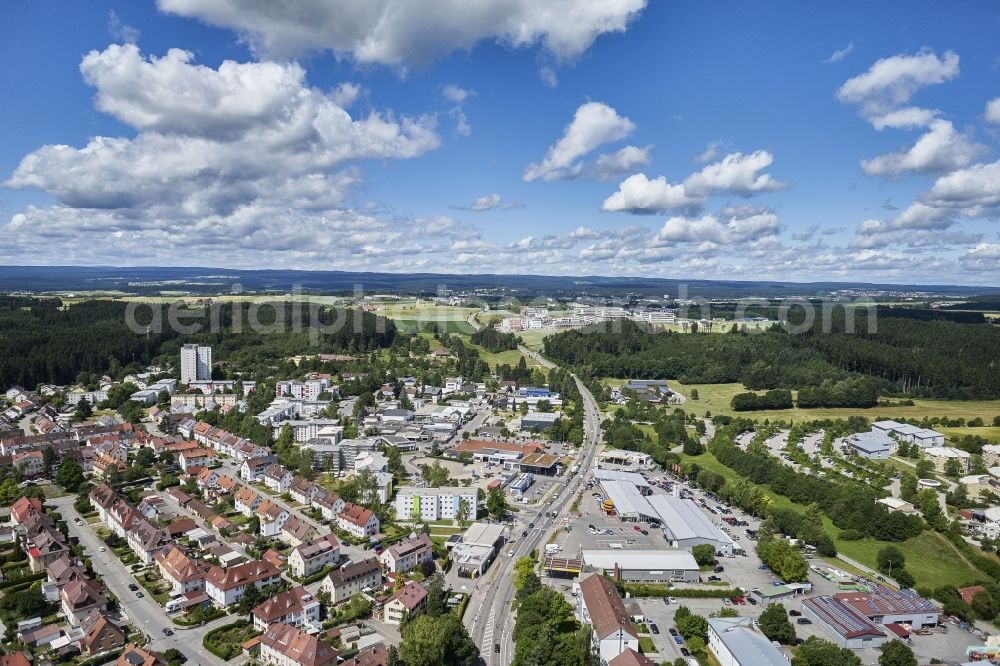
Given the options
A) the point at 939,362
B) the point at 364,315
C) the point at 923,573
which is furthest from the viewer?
the point at 364,315

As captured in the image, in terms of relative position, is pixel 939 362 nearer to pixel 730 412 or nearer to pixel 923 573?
pixel 730 412

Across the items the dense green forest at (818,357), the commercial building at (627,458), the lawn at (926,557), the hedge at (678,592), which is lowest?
the lawn at (926,557)

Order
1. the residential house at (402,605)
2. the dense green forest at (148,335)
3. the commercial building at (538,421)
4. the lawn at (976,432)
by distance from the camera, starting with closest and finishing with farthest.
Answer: the residential house at (402,605)
the lawn at (976,432)
the commercial building at (538,421)
the dense green forest at (148,335)

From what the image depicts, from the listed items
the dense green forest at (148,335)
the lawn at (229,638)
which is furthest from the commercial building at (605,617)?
the dense green forest at (148,335)

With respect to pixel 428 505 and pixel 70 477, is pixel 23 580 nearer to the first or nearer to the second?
pixel 70 477

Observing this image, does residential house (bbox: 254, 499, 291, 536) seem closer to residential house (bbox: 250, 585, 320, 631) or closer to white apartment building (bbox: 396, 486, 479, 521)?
white apartment building (bbox: 396, 486, 479, 521)

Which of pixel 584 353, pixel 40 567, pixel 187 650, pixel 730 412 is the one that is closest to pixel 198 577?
pixel 187 650

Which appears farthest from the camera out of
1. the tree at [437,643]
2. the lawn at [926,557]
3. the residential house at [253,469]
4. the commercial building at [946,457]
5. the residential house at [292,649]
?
the commercial building at [946,457]

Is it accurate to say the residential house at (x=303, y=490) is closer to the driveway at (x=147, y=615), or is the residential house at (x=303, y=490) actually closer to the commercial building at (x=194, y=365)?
the driveway at (x=147, y=615)
